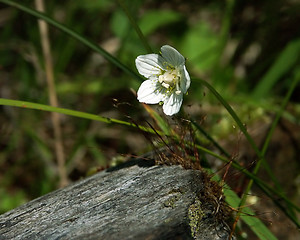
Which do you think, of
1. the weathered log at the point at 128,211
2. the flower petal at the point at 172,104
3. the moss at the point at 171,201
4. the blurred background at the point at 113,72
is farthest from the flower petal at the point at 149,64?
the blurred background at the point at 113,72

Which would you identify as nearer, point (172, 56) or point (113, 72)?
point (172, 56)

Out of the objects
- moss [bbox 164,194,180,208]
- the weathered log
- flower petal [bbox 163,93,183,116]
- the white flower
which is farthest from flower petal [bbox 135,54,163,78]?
moss [bbox 164,194,180,208]

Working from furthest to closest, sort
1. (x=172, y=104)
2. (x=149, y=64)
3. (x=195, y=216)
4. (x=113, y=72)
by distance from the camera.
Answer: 1. (x=113, y=72)
2. (x=149, y=64)
3. (x=172, y=104)
4. (x=195, y=216)

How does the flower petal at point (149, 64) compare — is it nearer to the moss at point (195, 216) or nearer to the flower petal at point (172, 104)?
the flower petal at point (172, 104)

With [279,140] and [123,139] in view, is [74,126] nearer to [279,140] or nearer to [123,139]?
[123,139]

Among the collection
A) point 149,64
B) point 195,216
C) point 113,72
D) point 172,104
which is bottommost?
point 195,216

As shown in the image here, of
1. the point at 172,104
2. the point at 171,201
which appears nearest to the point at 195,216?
the point at 171,201

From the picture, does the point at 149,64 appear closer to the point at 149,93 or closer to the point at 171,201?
the point at 149,93

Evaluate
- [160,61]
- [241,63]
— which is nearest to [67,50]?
[241,63]
